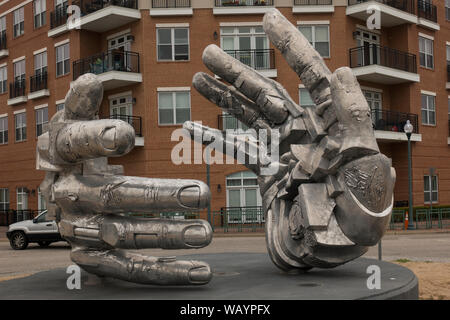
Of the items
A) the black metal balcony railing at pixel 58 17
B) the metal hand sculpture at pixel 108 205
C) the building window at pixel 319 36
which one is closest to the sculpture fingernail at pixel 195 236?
the metal hand sculpture at pixel 108 205

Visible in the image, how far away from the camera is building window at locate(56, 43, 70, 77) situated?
26.7m

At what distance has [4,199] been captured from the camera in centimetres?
3203

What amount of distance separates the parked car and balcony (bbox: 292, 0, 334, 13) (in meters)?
14.7

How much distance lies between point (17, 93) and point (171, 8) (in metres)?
12.0

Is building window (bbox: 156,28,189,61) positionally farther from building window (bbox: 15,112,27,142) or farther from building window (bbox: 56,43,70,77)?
building window (bbox: 15,112,27,142)

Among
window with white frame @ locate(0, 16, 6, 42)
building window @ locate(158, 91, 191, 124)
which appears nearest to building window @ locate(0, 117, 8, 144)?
window with white frame @ locate(0, 16, 6, 42)

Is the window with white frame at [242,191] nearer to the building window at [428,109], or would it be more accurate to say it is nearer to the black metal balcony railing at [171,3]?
the black metal balcony railing at [171,3]

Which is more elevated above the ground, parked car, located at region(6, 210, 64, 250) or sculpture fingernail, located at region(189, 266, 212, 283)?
sculpture fingernail, located at region(189, 266, 212, 283)

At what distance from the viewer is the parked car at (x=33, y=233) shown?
55.4 feet

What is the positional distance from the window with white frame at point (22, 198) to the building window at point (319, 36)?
17770 millimetres

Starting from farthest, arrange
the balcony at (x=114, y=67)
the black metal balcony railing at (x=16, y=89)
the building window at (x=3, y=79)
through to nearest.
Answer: the building window at (x=3, y=79), the black metal balcony railing at (x=16, y=89), the balcony at (x=114, y=67)

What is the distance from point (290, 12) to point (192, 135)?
19.5m

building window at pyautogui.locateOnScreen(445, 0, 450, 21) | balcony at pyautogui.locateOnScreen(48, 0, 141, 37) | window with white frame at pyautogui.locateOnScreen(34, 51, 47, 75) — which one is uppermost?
building window at pyautogui.locateOnScreen(445, 0, 450, 21)

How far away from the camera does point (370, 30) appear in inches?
1041
